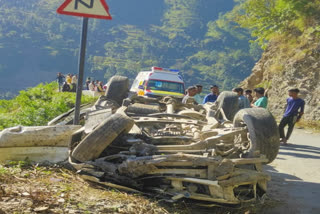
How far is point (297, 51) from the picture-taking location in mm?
17078

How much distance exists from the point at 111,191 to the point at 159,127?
61.4 inches

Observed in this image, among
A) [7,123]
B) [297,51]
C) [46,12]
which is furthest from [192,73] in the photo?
[7,123]

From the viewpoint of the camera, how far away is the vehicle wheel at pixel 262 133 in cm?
441

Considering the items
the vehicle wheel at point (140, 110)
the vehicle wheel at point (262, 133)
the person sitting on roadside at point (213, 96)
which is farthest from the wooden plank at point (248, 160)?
the person sitting on roadside at point (213, 96)

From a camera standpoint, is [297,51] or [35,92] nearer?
[35,92]

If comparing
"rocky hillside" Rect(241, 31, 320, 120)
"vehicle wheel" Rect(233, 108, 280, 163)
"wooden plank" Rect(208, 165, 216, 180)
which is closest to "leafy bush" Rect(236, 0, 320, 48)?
"rocky hillside" Rect(241, 31, 320, 120)

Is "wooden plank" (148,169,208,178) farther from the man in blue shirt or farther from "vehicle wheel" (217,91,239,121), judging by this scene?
the man in blue shirt

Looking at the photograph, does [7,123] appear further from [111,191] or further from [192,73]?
[192,73]

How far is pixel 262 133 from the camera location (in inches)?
176

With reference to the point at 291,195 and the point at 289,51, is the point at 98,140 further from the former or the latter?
the point at 289,51

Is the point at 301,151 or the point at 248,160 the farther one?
the point at 301,151

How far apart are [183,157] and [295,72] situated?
45.9 feet

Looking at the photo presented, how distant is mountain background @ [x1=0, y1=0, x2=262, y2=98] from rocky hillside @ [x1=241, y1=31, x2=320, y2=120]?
80441 mm

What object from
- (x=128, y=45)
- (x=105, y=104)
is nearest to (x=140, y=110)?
(x=105, y=104)
